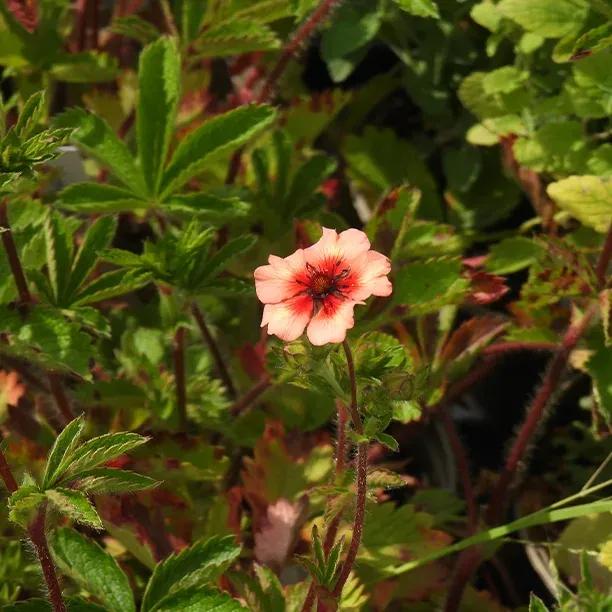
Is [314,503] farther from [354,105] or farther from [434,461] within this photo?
[354,105]

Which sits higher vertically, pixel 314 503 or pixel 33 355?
pixel 33 355

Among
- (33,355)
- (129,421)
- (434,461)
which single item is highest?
(33,355)

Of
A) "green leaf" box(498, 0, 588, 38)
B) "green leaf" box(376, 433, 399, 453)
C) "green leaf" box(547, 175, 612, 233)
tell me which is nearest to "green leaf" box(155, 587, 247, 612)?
"green leaf" box(376, 433, 399, 453)

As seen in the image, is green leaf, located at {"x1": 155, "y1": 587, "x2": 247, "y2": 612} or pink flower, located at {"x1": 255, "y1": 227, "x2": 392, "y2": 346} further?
green leaf, located at {"x1": 155, "y1": 587, "x2": 247, "y2": 612}

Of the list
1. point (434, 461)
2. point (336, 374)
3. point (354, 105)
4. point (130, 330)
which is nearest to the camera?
point (336, 374)

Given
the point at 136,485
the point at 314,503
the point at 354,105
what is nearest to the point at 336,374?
the point at 136,485

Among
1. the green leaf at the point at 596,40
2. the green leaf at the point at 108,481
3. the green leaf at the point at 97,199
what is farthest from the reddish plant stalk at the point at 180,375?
the green leaf at the point at 596,40

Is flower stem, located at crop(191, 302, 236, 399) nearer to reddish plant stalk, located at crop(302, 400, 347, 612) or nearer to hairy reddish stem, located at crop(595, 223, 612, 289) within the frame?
reddish plant stalk, located at crop(302, 400, 347, 612)
